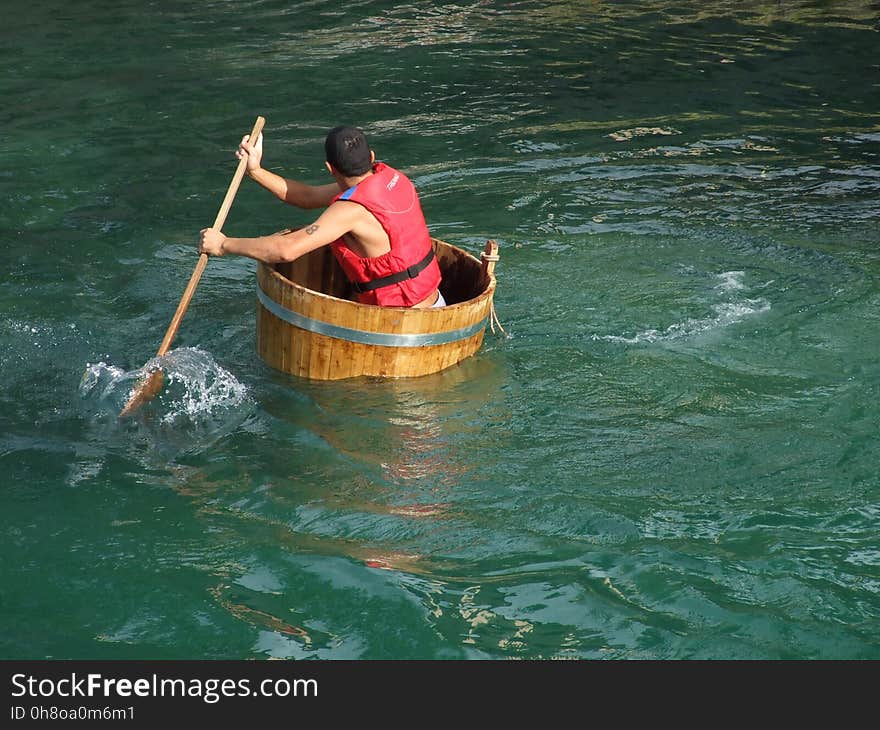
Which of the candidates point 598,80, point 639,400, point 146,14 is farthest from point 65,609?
point 146,14

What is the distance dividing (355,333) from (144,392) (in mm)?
1268

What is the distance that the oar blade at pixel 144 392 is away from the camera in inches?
256

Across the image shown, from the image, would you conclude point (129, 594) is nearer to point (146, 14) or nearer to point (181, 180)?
point (181, 180)

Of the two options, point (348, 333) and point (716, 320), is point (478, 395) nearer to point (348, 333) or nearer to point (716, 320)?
point (348, 333)

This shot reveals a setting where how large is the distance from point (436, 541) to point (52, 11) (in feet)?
48.0

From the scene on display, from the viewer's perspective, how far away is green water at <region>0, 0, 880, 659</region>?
4.88 m

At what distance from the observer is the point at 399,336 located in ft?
22.2

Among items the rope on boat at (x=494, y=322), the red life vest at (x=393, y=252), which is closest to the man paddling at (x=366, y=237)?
the red life vest at (x=393, y=252)

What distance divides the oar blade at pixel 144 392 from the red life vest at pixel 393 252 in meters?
1.32

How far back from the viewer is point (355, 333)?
22.1 ft

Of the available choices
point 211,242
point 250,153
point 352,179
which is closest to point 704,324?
point 352,179

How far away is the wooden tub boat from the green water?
5.6 inches

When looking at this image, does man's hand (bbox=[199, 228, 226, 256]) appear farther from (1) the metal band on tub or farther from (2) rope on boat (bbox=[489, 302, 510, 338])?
(2) rope on boat (bbox=[489, 302, 510, 338])

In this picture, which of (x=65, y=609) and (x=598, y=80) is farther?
(x=598, y=80)
